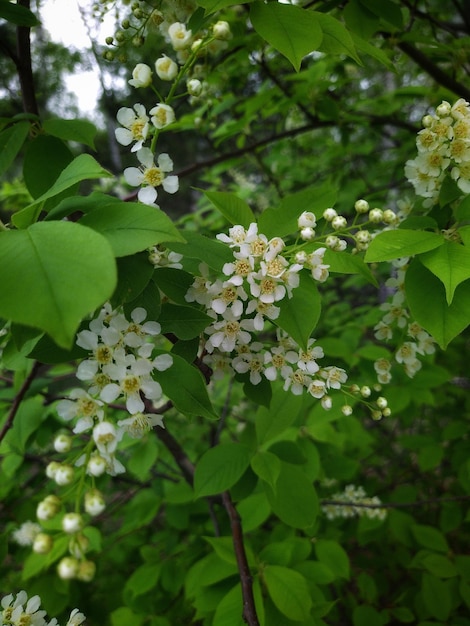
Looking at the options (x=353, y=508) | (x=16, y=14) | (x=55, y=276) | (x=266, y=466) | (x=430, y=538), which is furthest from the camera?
(x=353, y=508)

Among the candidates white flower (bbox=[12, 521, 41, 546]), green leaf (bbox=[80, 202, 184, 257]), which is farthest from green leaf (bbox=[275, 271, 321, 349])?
white flower (bbox=[12, 521, 41, 546])

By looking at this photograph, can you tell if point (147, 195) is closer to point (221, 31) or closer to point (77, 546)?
point (221, 31)

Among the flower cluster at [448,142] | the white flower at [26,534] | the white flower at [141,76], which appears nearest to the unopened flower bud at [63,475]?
the white flower at [141,76]

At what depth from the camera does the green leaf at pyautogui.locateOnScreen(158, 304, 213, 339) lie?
3.59 feet

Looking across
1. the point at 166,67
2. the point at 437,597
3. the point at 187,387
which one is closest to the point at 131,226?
the point at 187,387

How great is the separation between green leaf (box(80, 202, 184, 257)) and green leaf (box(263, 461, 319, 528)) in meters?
0.99

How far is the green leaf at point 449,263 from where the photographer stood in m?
1.04

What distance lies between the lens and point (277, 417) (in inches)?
66.7

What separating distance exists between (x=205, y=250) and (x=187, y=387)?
33 centimetres

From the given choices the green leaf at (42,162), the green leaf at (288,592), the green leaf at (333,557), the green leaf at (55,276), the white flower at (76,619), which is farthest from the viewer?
the green leaf at (333,557)

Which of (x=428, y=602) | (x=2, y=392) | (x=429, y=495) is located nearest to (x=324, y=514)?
(x=428, y=602)

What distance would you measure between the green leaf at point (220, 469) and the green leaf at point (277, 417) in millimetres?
89

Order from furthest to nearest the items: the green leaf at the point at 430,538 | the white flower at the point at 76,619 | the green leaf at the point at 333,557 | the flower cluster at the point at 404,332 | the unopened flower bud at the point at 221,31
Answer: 1. the green leaf at the point at 430,538
2. the green leaf at the point at 333,557
3. the flower cluster at the point at 404,332
4. the white flower at the point at 76,619
5. the unopened flower bud at the point at 221,31

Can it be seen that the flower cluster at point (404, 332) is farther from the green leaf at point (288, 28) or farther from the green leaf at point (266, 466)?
the green leaf at point (288, 28)
